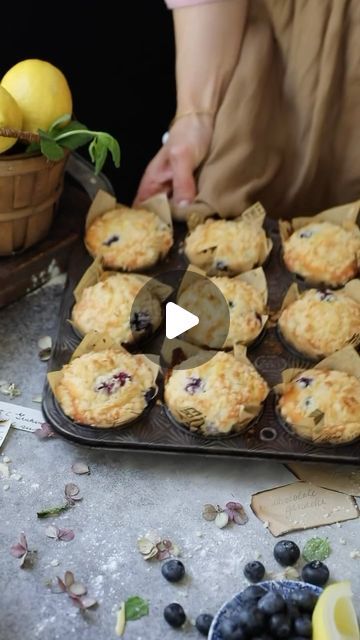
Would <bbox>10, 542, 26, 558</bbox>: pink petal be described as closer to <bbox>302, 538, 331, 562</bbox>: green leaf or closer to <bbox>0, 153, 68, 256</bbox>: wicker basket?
<bbox>302, 538, 331, 562</bbox>: green leaf

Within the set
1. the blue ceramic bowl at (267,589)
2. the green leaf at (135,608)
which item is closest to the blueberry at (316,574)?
the blue ceramic bowl at (267,589)

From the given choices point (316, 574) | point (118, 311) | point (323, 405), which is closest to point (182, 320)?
point (118, 311)

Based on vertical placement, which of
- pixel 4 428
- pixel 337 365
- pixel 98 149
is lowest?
pixel 4 428

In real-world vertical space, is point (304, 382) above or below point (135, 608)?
above

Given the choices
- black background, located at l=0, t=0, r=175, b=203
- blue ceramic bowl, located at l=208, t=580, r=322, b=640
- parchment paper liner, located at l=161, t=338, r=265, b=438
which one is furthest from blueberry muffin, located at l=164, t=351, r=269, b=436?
→ black background, located at l=0, t=0, r=175, b=203

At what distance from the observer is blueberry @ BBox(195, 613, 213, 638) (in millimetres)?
1232

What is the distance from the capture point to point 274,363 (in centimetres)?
162

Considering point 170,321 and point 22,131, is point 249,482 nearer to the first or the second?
point 170,321

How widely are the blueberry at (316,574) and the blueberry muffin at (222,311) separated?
474mm

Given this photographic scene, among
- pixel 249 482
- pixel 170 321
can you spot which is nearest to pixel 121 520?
pixel 249 482

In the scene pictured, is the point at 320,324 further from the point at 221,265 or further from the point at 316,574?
the point at 316,574

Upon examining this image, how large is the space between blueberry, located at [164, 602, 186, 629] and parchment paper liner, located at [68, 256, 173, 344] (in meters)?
0.65

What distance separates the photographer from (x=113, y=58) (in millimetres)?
2299

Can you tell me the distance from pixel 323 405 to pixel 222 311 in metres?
0.31
